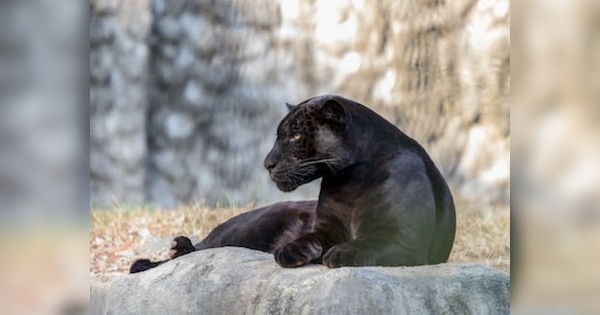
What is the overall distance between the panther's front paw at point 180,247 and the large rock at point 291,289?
159 millimetres

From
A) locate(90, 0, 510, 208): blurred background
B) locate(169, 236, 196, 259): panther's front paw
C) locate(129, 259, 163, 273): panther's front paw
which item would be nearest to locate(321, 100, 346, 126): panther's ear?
locate(90, 0, 510, 208): blurred background

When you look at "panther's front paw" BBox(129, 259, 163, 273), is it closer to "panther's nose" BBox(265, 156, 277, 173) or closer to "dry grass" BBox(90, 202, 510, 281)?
"dry grass" BBox(90, 202, 510, 281)

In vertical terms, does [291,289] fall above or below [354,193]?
below

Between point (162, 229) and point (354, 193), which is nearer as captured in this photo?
point (354, 193)

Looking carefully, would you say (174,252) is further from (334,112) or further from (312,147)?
(334,112)

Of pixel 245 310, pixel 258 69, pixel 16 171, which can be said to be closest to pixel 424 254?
pixel 245 310

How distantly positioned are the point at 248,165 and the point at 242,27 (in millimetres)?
638

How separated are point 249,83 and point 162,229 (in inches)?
30.3

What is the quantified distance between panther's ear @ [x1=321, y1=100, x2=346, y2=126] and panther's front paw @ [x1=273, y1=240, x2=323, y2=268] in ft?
1.74

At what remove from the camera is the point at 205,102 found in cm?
424

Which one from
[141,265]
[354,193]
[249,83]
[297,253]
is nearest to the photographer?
[297,253]

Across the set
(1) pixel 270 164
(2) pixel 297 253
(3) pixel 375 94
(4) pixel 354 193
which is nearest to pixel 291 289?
(2) pixel 297 253

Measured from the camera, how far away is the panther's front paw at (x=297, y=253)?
3.67 meters

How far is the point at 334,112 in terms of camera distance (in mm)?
3891
